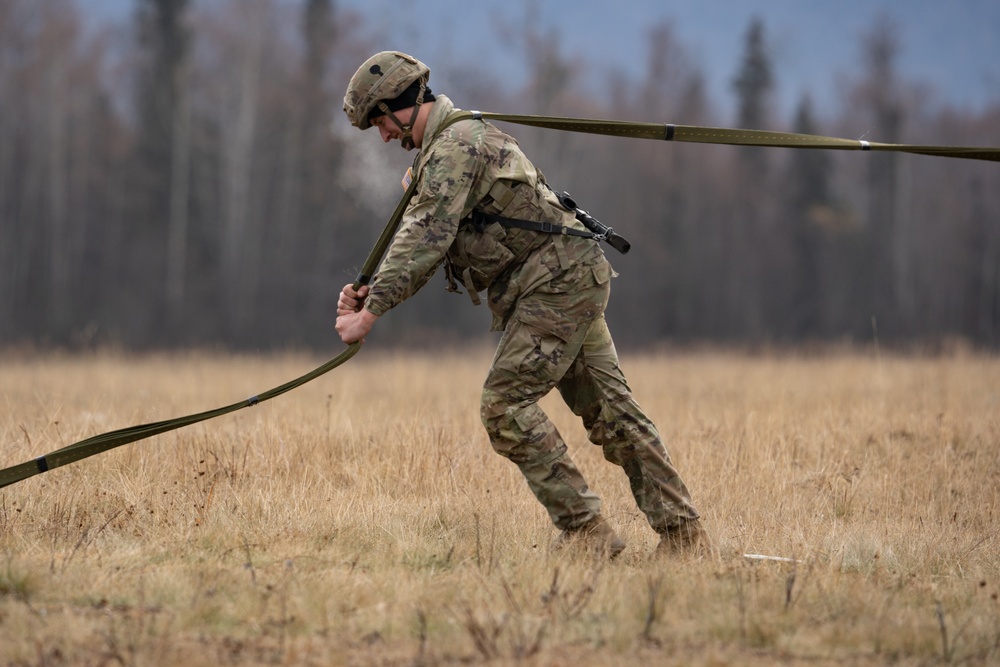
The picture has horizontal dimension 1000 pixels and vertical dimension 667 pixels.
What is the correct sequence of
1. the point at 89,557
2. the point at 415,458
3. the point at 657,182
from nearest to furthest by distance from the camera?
the point at 89,557 < the point at 415,458 < the point at 657,182

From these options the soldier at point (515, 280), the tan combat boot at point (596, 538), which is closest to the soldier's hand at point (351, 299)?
the soldier at point (515, 280)

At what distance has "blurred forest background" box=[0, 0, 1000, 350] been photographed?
95.5ft

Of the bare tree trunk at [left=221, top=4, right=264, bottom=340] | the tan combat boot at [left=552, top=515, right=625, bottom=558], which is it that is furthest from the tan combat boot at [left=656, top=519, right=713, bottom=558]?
the bare tree trunk at [left=221, top=4, right=264, bottom=340]

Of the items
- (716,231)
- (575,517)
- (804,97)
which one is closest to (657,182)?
(716,231)

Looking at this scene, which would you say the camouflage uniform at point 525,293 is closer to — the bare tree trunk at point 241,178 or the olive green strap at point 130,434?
the olive green strap at point 130,434

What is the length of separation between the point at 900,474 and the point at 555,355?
3377 millimetres

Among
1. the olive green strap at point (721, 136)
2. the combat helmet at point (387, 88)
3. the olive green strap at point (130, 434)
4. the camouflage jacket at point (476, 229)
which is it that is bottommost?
the olive green strap at point (130, 434)

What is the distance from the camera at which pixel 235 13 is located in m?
28.8

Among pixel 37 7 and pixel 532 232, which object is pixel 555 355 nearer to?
pixel 532 232

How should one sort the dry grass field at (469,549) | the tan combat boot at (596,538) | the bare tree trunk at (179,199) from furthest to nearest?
the bare tree trunk at (179,199) < the tan combat boot at (596,538) < the dry grass field at (469,549)

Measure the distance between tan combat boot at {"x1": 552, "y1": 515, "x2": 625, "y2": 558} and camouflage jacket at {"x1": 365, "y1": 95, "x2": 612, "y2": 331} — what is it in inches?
39.3

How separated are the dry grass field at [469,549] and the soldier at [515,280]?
1.36 ft

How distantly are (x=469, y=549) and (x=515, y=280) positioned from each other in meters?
1.27

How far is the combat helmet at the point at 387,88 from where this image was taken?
4484 millimetres
